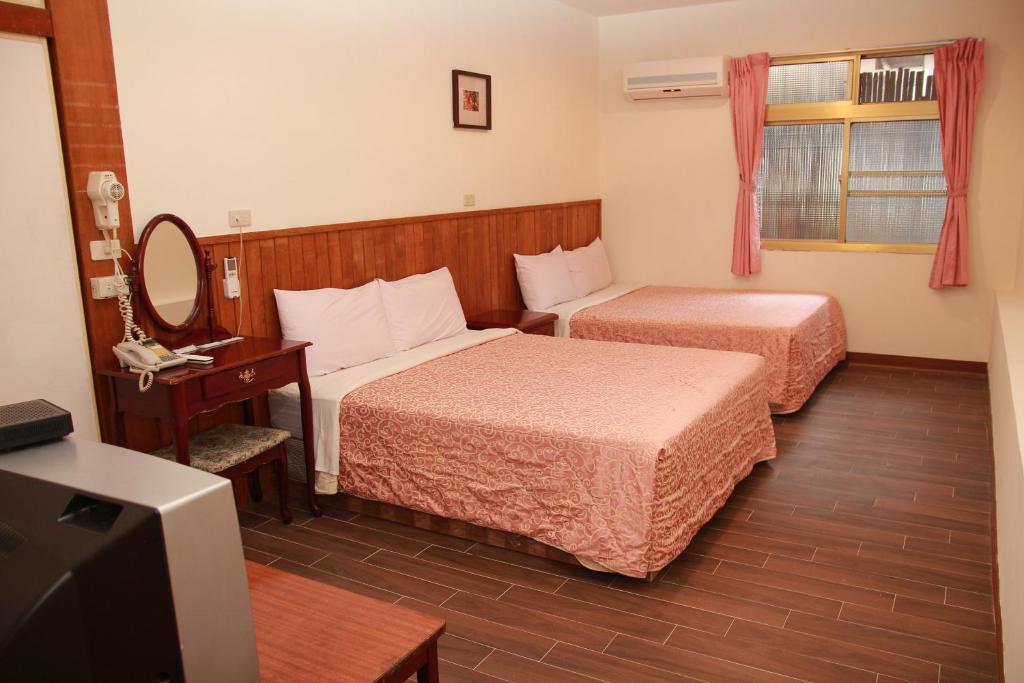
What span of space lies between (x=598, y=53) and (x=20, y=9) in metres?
4.62

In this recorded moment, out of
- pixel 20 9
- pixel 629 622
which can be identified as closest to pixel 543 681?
pixel 629 622

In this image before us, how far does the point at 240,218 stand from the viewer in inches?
136

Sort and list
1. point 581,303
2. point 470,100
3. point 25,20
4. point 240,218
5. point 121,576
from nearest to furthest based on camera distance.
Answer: point 121,576 → point 25,20 → point 240,218 → point 470,100 → point 581,303

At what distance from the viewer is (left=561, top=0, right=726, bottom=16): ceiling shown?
5.84m

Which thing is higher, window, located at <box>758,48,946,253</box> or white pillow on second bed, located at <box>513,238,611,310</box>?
window, located at <box>758,48,946,253</box>

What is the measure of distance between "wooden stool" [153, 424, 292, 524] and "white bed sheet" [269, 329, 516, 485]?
0.44 ft

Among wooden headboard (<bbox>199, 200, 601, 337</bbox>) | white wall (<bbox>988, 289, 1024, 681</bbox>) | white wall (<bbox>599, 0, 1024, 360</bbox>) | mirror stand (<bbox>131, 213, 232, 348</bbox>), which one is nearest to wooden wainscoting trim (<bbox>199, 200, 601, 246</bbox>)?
wooden headboard (<bbox>199, 200, 601, 337</bbox>)

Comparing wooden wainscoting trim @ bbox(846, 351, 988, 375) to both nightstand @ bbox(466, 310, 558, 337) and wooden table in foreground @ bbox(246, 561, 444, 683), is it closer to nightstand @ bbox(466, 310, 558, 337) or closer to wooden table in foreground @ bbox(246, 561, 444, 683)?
nightstand @ bbox(466, 310, 558, 337)

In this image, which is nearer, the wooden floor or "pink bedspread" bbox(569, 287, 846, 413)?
the wooden floor

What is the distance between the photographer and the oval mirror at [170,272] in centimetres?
306

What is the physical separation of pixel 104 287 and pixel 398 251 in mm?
1722

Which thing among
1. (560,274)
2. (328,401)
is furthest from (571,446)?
(560,274)

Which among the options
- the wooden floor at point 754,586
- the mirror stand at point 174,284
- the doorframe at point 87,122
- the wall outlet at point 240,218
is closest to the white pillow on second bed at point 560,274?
the wooden floor at point 754,586

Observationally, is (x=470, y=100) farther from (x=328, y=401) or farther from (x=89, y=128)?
(x=89, y=128)
